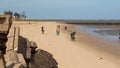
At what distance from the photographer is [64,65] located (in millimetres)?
17609

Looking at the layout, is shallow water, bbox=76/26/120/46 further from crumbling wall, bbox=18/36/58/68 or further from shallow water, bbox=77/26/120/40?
crumbling wall, bbox=18/36/58/68

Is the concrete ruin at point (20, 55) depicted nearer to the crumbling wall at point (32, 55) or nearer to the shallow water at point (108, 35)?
the crumbling wall at point (32, 55)

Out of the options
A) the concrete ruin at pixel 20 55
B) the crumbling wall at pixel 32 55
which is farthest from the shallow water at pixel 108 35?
the concrete ruin at pixel 20 55

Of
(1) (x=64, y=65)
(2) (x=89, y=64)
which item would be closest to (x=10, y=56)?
(1) (x=64, y=65)

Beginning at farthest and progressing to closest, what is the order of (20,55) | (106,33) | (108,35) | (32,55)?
(106,33), (108,35), (32,55), (20,55)

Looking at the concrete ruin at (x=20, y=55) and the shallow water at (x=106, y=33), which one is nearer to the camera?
the concrete ruin at (x=20, y=55)

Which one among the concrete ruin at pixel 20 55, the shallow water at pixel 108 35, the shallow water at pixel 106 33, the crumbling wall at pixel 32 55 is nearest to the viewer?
the concrete ruin at pixel 20 55

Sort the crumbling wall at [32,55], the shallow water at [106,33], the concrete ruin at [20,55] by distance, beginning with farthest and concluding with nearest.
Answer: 1. the shallow water at [106,33]
2. the crumbling wall at [32,55]
3. the concrete ruin at [20,55]

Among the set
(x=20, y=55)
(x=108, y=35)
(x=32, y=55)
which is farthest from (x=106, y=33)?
(x=20, y=55)

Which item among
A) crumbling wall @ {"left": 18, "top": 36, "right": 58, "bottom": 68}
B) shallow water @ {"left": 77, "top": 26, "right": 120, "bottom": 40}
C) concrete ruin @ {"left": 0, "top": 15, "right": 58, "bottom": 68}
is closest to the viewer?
concrete ruin @ {"left": 0, "top": 15, "right": 58, "bottom": 68}

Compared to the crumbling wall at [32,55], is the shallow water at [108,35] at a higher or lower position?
lower

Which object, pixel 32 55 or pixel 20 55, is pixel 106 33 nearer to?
pixel 32 55

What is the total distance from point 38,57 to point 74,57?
9948 millimetres

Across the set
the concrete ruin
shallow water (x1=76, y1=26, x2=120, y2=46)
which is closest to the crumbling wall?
the concrete ruin
